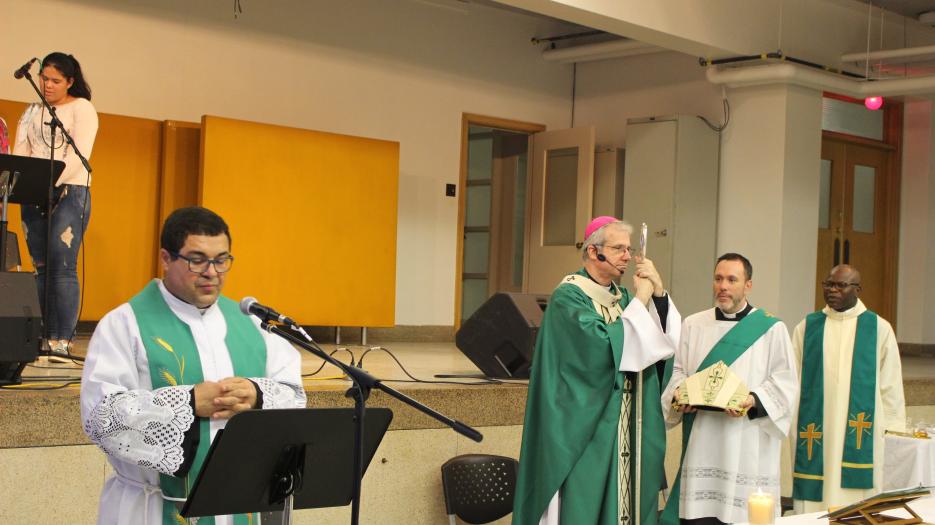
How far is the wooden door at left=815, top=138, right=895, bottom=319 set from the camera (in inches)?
431

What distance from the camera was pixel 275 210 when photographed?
854 centimetres

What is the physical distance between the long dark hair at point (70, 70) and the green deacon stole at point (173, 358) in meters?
3.39

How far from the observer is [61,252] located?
19.1 feet

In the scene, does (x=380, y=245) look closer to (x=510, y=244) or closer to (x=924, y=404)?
(x=510, y=244)

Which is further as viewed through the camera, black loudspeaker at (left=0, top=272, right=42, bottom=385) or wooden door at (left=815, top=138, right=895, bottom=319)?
wooden door at (left=815, top=138, right=895, bottom=319)

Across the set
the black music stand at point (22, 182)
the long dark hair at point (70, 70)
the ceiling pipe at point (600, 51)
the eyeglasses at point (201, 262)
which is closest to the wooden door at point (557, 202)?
the ceiling pipe at point (600, 51)

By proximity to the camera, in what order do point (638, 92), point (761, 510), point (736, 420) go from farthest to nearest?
point (638, 92) → point (736, 420) → point (761, 510)

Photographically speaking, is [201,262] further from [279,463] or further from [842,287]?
[842,287]

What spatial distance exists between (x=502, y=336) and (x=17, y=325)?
2.63 m

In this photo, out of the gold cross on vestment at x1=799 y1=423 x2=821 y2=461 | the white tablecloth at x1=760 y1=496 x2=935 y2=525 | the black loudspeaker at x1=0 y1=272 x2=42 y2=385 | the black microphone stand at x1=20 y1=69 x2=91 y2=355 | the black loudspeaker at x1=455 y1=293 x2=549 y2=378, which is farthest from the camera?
the black loudspeaker at x1=455 y1=293 x2=549 y2=378

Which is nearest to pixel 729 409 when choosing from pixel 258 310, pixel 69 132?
pixel 258 310

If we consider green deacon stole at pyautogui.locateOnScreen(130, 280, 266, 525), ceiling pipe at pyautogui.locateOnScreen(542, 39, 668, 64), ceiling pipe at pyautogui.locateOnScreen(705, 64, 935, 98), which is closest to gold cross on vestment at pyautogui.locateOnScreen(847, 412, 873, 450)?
ceiling pipe at pyautogui.locateOnScreen(705, 64, 935, 98)

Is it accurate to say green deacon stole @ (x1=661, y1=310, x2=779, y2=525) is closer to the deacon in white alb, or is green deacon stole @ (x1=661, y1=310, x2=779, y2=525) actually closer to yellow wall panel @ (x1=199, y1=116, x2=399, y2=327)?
the deacon in white alb

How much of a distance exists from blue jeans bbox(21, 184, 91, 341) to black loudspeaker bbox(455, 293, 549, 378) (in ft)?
6.82
